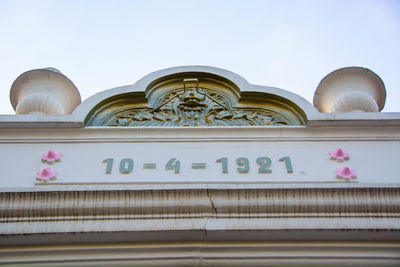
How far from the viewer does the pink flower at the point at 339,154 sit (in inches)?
211

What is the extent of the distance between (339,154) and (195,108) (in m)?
1.91

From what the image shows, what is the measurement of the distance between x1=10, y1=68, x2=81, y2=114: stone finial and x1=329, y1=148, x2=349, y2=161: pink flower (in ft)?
10.9

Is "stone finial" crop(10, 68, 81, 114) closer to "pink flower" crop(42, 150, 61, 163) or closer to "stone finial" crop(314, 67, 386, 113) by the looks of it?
"pink flower" crop(42, 150, 61, 163)

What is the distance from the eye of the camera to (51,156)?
5.38 meters

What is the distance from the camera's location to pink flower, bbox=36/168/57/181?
512 centimetres

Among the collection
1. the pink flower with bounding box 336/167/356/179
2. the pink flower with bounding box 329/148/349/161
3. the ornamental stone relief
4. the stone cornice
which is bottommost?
the stone cornice

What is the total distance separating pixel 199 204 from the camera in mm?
4633

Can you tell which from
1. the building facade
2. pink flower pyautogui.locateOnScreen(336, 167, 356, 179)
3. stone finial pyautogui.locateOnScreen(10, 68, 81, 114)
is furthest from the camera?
stone finial pyautogui.locateOnScreen(10, 68, 81, 114)

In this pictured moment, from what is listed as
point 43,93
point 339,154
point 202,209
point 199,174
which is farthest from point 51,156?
point 339,154

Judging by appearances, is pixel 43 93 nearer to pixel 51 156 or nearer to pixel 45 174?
pixel 51 156

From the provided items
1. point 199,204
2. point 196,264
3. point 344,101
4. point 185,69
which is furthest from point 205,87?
point 196,264

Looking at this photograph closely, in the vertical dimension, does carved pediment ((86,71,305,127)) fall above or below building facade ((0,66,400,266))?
above

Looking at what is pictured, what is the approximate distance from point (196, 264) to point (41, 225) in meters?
1.38

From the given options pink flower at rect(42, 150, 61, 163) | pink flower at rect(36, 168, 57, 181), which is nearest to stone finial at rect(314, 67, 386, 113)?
pink flower at rect(42, 150, 61, 163)
